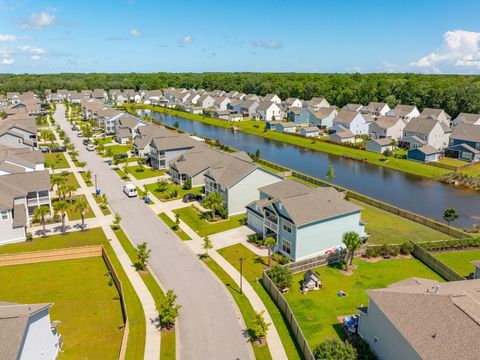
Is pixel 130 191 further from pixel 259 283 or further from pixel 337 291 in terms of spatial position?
pixel 337 291

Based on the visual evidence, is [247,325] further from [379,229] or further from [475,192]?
[475,192]

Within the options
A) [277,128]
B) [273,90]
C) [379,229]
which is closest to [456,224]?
[379,229]

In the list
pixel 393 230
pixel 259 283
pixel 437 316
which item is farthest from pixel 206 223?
pixel 437 316

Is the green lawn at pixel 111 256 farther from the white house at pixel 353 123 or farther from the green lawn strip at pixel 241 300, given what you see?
the white house at pixel 353 123

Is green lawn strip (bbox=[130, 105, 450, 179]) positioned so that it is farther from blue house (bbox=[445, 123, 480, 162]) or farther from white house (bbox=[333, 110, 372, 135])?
blue house (bbox=[445, 123, 480, 162])

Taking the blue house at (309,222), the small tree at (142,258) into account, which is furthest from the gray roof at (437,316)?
the small tree at (142,258)

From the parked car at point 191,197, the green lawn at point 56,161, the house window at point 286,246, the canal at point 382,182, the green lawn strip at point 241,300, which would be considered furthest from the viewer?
the green lawn at point 56,161
